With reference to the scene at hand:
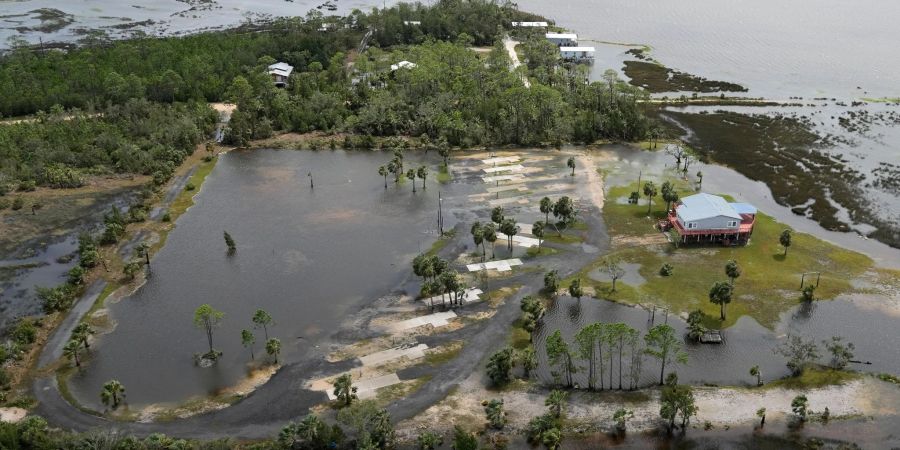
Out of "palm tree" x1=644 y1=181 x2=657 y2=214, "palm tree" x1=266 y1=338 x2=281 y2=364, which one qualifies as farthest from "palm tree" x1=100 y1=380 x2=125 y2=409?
"palm tree" x1=644 y1=181 x2=657 y2=214

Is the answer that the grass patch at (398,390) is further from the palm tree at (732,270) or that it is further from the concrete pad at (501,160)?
the concrete pad at (501,160)

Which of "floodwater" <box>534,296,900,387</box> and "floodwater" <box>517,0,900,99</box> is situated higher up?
"floodwater" <box>517,0,900,99</box>

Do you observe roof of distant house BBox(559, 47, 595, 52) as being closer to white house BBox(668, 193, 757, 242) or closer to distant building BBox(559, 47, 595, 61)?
distant building BBox(559, 47, 595, 61)

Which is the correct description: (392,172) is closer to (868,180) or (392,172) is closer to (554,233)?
(554,233)

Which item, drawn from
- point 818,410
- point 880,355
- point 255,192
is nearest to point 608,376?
point 818,410

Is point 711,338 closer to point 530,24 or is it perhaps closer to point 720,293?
point 720,293

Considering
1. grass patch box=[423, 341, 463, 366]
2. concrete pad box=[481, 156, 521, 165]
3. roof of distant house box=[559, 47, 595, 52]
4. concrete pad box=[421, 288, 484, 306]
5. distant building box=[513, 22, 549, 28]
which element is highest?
distant building box=[513, 22, 549, 28]
